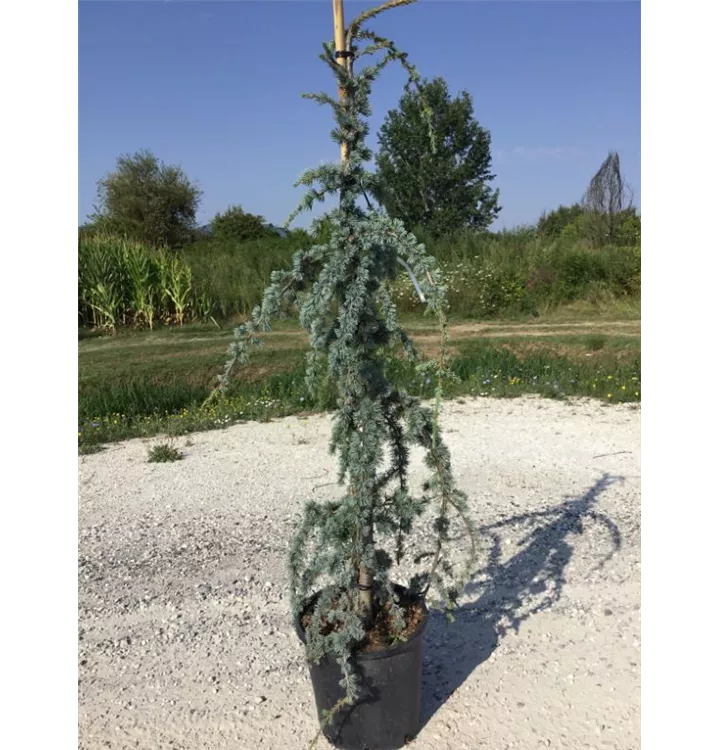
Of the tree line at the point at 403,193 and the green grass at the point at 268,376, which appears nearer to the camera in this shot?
the green grass at the point at 268,376

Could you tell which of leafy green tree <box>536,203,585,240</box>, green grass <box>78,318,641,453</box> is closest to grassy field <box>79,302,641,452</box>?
green grass <box>78,318,641,453</box>

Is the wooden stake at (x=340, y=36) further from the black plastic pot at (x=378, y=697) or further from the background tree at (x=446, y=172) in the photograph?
the background tree at (x=446, y=172)

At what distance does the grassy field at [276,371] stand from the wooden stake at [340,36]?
153 inches

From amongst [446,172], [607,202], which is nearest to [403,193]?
[446,172]

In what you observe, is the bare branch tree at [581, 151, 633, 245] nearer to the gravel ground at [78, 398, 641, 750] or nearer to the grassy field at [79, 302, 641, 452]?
the grassy field at [79, 302, 641, 452]

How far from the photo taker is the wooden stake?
7.29ft

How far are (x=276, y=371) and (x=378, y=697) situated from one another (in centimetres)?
673

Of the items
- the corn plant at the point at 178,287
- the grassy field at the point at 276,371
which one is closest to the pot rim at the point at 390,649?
the grassy field at the point at 276,371

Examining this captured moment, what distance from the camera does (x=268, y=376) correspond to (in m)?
8.78

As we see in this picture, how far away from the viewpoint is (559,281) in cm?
1391

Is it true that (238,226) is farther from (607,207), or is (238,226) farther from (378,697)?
(378,697)

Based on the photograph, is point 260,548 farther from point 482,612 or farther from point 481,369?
point 481,369

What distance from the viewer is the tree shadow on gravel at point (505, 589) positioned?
3.11 m
